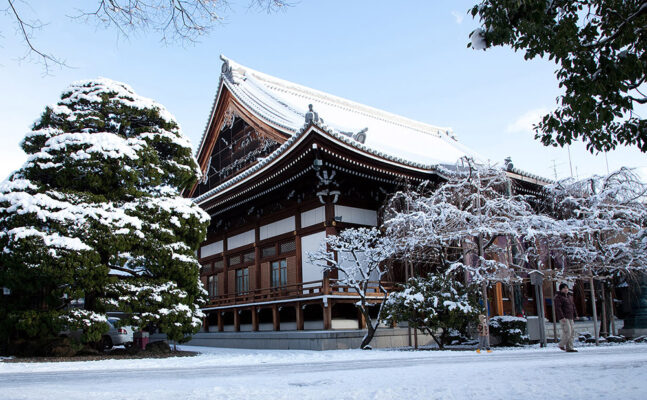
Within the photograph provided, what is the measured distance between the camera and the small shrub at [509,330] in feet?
46.7

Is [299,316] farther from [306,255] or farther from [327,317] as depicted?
[306,255]

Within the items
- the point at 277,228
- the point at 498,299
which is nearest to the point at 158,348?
the point at 277,228

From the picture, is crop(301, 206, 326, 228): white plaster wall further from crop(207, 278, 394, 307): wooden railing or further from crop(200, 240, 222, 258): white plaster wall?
crop(200, 240, 222, 258): white plaster wall

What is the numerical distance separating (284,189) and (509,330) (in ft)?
30.0

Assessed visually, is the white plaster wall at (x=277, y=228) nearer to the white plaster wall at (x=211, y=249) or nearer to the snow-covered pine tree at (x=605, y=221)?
the white plaster wall at (x=211, y=249)

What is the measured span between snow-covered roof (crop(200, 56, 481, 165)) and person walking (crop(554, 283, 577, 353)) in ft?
27.9

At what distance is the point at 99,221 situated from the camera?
13078mm

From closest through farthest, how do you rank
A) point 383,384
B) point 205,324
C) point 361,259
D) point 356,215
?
1. point 383,384
2. point 361,259
3. point 356,215
4. point 205,324

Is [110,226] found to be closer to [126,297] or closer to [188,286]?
[126,297]

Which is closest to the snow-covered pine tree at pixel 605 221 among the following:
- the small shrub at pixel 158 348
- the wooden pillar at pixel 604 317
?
the wooden pillar at pixel 604 317

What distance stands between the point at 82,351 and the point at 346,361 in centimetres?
776

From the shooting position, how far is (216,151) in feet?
81.7

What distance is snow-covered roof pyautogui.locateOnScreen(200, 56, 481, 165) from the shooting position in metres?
21.4

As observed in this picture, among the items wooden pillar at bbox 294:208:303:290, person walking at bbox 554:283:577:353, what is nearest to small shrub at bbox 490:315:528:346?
person walking at bbox 554:283:577:353
